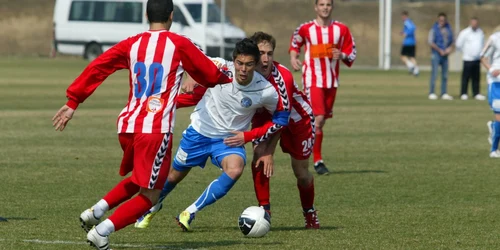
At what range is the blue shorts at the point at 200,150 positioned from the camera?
27.2 feet

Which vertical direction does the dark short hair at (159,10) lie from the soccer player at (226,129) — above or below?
above

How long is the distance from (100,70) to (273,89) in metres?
1.56

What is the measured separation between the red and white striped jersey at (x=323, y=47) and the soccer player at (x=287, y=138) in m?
4.47

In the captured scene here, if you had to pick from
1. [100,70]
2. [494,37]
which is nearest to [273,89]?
[100,70]

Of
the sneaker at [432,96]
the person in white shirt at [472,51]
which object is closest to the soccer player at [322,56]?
the sneaker at [432,96]

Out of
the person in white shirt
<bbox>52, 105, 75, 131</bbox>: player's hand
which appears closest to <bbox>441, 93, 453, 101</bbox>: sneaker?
the person in white shirt

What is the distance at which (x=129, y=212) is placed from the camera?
6.99m

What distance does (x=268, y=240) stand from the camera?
804 cm

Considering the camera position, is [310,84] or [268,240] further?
[310,84]

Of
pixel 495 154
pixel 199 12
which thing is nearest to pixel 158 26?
pixel 495 154

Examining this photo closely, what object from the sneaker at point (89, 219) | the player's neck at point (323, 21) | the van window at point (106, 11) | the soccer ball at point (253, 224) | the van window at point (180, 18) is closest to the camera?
the sneaker at point (89, 219)

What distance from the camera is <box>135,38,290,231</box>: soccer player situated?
812 cm

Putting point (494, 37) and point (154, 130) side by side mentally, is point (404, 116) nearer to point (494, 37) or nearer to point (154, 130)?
point (494, 37)

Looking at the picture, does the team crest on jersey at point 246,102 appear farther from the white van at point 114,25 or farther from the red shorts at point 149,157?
the white van at point 114,25
